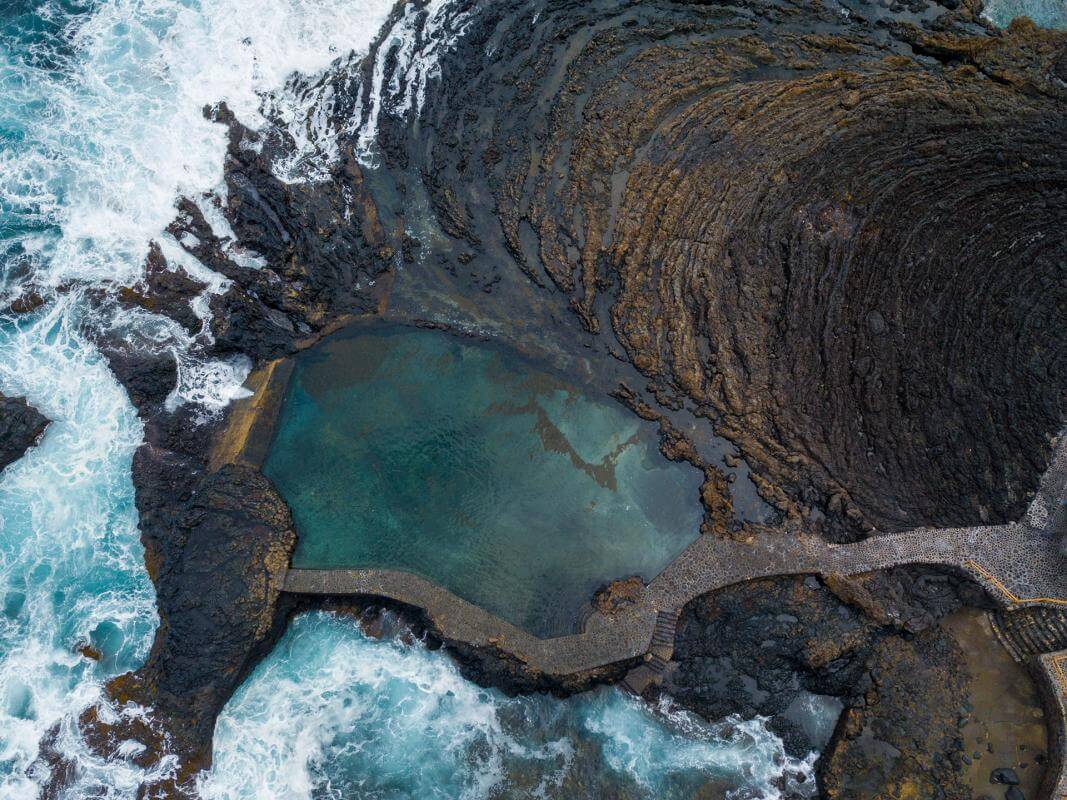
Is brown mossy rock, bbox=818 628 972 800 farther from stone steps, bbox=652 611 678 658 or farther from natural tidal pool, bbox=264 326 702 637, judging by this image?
natural tidal pool, bbox=264 326 702 637

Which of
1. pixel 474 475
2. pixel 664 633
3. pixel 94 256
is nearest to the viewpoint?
pixel 664 633

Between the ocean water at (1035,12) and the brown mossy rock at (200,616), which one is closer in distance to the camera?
the brown mossy rock at (200,616)

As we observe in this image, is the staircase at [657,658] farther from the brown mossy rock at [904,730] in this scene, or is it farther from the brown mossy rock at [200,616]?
the brown mossy rock at [200,616]

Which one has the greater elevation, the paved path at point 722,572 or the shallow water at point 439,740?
the paved path at point 722,572

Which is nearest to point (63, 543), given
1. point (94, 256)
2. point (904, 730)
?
point (94, 256)

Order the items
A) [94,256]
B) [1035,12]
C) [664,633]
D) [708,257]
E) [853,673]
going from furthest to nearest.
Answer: [1035,12] < [94,256] < [708,257] < [664,633] < [853,673]

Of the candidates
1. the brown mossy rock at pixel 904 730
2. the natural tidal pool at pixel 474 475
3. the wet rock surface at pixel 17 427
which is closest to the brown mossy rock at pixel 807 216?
the natural tidal pool at pixel 474 475

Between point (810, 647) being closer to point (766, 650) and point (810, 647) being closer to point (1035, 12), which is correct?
point (766, 650)

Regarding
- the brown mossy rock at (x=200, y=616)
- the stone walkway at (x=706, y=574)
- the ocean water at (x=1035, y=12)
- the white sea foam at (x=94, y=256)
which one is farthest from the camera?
the ocean water at (x=1035, y=12)
